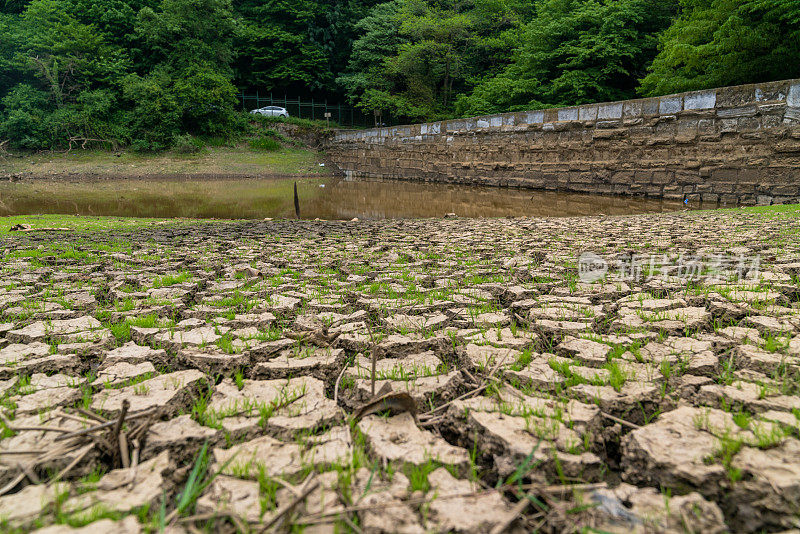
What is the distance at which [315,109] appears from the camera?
119 feet

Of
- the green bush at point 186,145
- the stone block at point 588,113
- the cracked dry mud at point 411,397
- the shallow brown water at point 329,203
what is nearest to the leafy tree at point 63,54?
the green bush at point 186,145

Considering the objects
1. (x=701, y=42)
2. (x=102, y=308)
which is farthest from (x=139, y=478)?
(x=701, y=42)

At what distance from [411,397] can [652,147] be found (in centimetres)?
1060

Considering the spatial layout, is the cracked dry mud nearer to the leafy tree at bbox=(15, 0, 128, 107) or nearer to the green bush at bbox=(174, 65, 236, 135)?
the green bush at bbox=(174, 65, 236, 135)

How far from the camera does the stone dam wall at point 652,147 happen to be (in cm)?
810

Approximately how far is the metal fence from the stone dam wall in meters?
20.9

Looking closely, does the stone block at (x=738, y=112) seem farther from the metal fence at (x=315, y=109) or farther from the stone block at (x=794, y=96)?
the metal fence at (x=315, y=109)

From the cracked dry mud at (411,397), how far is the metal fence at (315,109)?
1336 inches

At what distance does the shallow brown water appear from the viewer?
30.8 feet

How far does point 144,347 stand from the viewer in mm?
1989

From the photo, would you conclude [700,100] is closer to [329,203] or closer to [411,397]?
[329,203]

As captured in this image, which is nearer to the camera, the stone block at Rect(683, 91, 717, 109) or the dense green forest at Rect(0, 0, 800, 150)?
the stone block at Rect(683, 91, 717, 109)

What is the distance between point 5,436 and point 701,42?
18.7 meters

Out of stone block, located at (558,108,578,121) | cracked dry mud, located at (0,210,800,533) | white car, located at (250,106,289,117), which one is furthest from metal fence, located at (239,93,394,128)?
cracked dry mud, located at (0,210,800,533)
